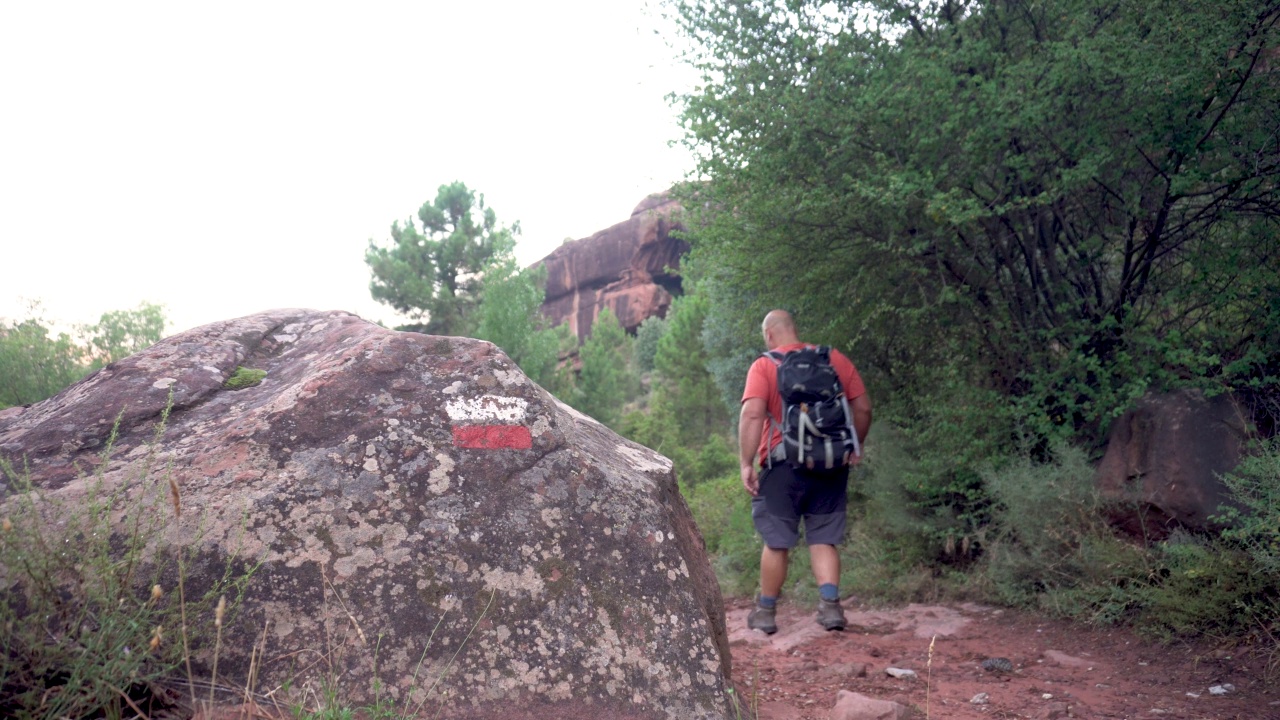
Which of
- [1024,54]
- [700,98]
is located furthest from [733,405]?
[1024,54]

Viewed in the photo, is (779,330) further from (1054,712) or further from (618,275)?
(618,275)

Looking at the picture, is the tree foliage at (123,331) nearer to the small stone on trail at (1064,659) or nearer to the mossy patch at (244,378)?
the mossy patch at (244,378)

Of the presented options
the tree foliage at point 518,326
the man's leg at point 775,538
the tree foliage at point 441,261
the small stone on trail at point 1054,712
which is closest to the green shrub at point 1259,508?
the small stone on trail at point 1054,712

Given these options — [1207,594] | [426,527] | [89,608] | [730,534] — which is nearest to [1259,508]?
[1207,594]

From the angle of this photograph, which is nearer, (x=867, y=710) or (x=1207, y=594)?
(x=867, y=710)

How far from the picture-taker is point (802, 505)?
5281mm

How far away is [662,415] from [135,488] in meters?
19.2

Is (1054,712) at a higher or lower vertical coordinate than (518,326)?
lower

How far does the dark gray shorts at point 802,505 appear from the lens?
5.21 m

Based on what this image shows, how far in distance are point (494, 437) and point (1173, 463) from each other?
16.5 ft

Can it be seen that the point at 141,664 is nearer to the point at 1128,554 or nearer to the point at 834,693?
the point at 834,693

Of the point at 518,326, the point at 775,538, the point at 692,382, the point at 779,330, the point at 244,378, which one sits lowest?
the point at 775,538

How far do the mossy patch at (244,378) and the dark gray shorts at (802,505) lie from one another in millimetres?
2900

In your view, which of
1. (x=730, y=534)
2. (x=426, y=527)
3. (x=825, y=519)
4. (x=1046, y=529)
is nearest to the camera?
(x=426, y=527)
